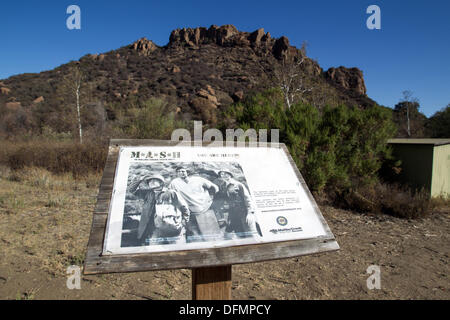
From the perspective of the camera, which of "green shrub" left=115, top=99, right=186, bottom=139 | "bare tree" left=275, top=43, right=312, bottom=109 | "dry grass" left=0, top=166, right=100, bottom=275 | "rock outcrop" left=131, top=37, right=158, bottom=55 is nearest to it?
"dry grass" left=0, top=166, right=100, bottom=275

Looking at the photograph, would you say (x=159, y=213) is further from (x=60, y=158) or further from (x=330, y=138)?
(x=60, y=158)

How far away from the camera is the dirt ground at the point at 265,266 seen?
10.3 feet

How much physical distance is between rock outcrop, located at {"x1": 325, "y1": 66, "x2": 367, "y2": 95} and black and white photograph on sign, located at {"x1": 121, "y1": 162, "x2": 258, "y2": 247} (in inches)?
1982

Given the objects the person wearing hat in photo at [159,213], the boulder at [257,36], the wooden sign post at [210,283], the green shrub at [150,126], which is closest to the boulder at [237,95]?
the green shrub at [150,126]

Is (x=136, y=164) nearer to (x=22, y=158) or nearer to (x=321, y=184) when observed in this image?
(x=321, y=184)

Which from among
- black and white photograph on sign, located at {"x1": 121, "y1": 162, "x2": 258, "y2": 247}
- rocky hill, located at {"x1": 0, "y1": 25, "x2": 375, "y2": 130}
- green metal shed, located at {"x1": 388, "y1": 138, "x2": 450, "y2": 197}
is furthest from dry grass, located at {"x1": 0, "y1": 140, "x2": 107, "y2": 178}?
rocky hill, located at {"x1": 0, "y1": 25, "x2": 375, "y2": 130}

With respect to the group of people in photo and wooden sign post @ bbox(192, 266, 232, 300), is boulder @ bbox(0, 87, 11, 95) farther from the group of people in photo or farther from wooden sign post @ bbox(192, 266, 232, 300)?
wooden sign post @ bbox(192, 266, 232, 300)

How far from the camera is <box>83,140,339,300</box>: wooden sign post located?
1.40 meters

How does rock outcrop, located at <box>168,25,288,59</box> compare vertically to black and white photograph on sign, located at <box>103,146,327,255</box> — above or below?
above

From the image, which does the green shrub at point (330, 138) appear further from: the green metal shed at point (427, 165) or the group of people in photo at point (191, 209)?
the group of people in photo at point (191, 209)

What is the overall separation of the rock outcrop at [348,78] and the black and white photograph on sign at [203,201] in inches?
1972

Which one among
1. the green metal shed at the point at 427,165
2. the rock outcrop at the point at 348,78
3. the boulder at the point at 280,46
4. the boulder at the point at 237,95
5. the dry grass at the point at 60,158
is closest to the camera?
the green metal shed at the point at 427,165
